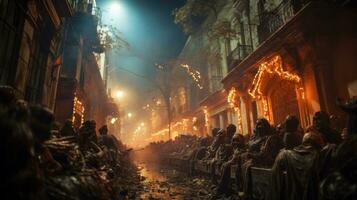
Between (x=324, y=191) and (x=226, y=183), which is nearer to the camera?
(x=324, y=191)

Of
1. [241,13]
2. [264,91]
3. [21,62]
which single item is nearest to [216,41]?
[241,13]

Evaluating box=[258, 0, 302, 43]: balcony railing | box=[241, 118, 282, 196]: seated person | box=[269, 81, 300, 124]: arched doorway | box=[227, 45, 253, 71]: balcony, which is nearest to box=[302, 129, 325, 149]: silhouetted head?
box=[241, 118, 282, 196]: seated person

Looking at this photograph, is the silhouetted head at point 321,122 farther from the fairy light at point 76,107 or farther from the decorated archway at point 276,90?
the fairy light at point 76,107

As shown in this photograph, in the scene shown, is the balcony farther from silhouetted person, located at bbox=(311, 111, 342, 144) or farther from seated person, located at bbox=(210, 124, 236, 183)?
silhouetted person, located at bbox=(311, 111, 342, 144)

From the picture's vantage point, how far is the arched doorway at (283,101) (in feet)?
39.7

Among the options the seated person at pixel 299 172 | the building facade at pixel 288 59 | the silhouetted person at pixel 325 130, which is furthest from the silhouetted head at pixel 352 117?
the building facade at pixel 288 59

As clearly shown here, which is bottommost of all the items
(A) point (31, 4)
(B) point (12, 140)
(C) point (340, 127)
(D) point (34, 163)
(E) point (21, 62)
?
(D) point (34, 163)

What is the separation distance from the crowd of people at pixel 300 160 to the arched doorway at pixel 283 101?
12.8ft

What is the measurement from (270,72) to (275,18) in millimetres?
2662

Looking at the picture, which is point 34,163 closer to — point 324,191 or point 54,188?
point 54,188

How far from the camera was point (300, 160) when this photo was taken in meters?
5.10

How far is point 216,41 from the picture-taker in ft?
79.3

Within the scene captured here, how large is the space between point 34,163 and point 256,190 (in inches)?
238

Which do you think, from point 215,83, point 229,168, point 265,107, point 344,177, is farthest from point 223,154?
point 215,83
